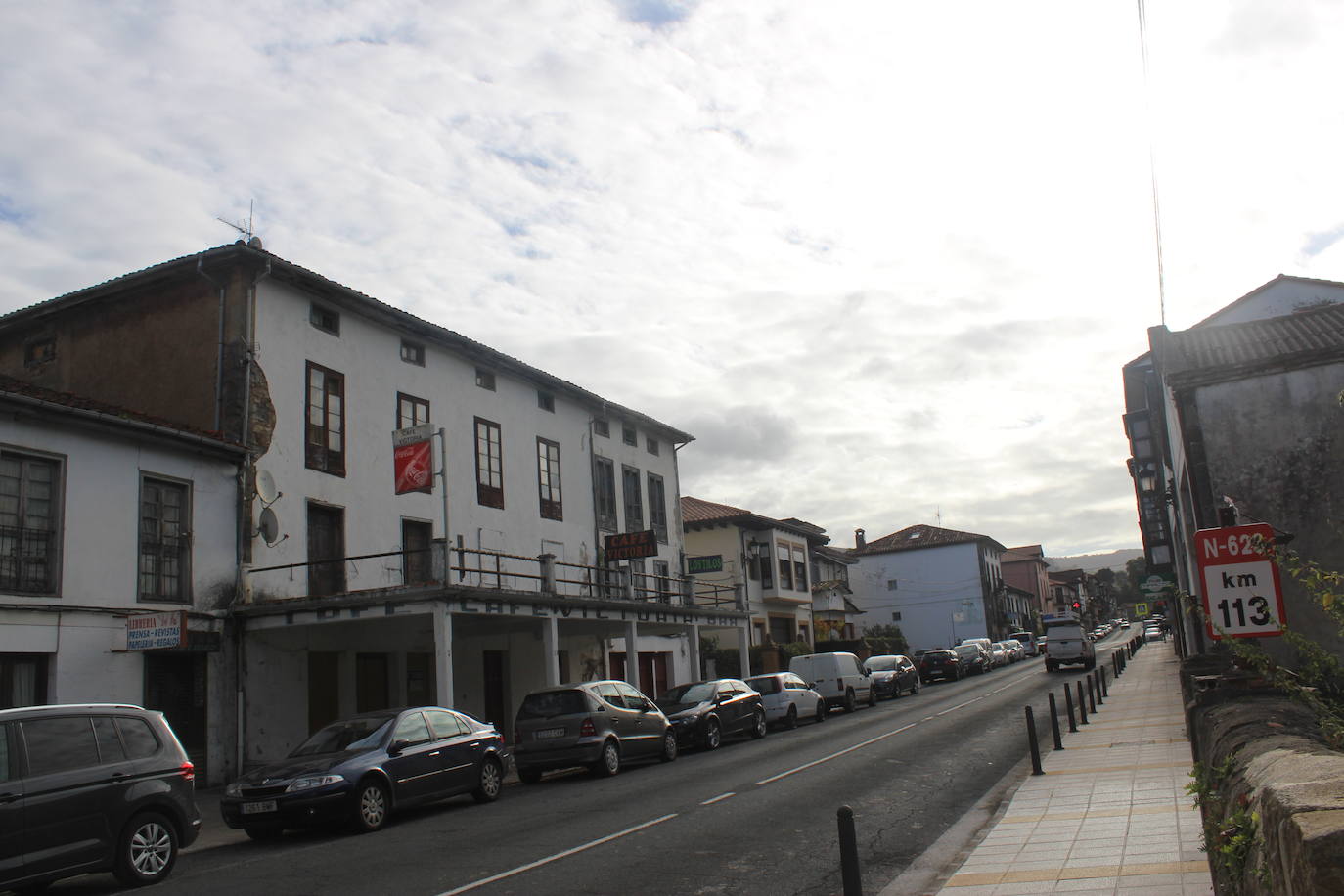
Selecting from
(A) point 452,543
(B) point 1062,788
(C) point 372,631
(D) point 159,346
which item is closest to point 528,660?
(A) point 452,543

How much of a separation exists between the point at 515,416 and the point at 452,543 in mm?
4727

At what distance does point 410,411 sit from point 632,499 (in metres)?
11.2

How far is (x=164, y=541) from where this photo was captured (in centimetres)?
1820

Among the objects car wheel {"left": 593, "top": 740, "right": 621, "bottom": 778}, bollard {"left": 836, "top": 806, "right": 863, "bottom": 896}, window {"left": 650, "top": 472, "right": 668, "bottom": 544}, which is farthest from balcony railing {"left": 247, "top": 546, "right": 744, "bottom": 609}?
bollard {"left": 836, "top": 806, "right": 863, "bottom": 896}

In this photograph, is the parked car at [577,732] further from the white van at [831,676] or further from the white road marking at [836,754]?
the white van at [831,676]

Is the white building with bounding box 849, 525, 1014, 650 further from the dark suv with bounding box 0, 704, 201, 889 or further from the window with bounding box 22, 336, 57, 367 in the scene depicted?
the dark suv with bounding box 0, 704, 201, 889

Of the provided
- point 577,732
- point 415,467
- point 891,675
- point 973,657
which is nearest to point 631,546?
point 415,467

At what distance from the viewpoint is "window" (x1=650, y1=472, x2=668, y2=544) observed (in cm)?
3572

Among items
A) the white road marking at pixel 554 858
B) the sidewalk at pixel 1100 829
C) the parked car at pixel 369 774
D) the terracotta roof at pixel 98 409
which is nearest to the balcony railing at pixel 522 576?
the terracotta roof at pixel 98 409

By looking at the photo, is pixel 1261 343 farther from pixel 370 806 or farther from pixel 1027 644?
pixel 1027 644

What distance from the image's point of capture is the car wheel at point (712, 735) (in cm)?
2205

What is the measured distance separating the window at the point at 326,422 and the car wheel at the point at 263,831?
973 centimetres

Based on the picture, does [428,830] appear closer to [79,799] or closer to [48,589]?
[79,799]

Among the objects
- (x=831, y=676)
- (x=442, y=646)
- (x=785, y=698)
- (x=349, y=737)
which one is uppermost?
(x=442, y=646)
